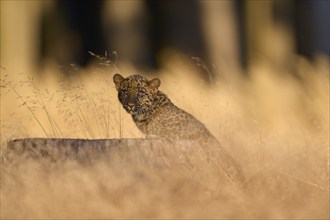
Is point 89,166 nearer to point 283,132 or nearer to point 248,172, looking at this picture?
point 248,172

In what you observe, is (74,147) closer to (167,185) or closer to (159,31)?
(167,185)

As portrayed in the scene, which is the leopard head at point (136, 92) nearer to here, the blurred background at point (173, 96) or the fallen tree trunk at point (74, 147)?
the blurred background at point (173, 96)

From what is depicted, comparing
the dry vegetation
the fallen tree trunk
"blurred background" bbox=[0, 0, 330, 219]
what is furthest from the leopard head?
the fallen tree trunk

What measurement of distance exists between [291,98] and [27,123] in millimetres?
2215

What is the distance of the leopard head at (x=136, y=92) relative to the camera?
7039mm

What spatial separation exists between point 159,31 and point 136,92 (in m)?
4.29

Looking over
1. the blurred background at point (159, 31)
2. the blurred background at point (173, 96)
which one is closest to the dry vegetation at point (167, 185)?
the blurred background at point (173, 96)

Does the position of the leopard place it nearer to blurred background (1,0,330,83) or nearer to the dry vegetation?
the dry vegetation

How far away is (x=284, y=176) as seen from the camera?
619 centimetres

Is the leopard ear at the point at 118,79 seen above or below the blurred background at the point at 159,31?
above

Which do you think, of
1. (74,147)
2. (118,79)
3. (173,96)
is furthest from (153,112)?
(173,96)

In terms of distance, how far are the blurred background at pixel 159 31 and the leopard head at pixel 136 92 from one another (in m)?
3.66

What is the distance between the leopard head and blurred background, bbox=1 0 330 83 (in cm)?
366

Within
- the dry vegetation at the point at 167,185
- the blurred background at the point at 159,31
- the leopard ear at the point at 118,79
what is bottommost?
the blurred background at the point at 159,31
